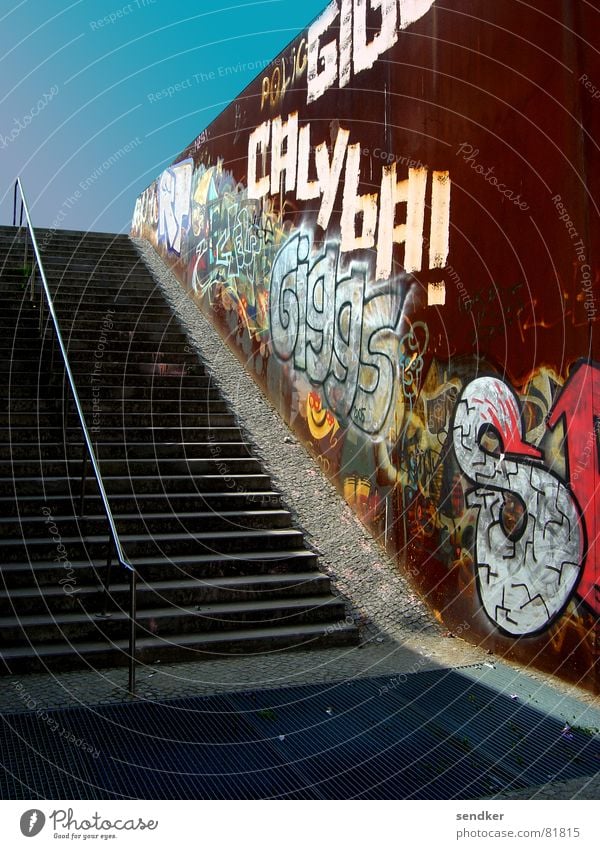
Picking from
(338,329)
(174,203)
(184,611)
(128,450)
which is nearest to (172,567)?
(184,611)

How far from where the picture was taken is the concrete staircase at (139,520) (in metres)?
5.16

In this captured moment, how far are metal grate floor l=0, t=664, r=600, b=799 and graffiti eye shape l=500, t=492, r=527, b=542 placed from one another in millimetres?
828

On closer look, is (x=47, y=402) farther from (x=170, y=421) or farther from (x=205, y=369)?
(x=205, y=369)

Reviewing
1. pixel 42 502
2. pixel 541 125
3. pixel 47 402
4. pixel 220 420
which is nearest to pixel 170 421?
pixel 220 420

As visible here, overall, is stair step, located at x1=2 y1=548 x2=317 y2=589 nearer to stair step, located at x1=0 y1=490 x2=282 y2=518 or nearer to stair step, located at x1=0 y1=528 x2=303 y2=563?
stair step, located at x1=0 y1=528 x2=303 y2=563

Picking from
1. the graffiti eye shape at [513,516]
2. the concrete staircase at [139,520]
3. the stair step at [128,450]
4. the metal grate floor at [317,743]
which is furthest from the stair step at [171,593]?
the graffiti eye shape at [513,516]

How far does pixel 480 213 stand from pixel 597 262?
1.14 meters

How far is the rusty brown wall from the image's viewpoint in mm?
4449

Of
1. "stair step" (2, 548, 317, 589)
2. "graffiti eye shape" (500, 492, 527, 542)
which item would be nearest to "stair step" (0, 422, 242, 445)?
"stair step" (2, 548, 317, 589)

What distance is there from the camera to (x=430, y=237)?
18.9ft

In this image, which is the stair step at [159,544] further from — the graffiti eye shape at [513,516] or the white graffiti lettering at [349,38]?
the white graffiti lettering at [349,38]

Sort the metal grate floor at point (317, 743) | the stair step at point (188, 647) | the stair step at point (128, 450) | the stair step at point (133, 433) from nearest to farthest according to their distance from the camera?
the metal grate floor at point (317, 743), the stair step at point (188, 647), the stair step at point (128, 450), the stair step at point (133, 433)

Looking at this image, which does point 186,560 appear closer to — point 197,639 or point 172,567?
point 172,567

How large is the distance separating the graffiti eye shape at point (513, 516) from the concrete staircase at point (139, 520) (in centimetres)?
132
